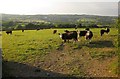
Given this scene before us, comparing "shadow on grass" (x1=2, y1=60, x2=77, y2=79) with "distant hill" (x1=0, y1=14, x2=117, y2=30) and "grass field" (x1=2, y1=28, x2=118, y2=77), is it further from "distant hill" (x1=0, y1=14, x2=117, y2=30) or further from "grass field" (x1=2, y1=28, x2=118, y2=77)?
"distant hill" (x1=0, y1=14, x2=117, y2=30)

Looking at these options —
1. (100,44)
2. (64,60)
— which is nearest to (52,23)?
(100,44)

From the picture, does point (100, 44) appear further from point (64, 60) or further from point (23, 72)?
point (23, 72)

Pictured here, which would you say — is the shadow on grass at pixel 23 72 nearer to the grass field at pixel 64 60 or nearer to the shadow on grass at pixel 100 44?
the grass field at pixel 64 60

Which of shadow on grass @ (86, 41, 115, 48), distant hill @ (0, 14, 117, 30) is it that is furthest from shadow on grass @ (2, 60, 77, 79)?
distant hill @ (0, 14, 117, 30)

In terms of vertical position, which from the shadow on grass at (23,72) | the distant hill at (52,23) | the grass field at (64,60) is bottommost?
the distant hill at (52,23)

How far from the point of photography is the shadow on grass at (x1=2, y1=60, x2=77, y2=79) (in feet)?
61.6

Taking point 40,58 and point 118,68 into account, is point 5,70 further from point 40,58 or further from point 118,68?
point 118,68

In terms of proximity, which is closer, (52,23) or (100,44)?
(100,44)

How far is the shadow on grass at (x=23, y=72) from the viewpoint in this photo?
18766 millimetres

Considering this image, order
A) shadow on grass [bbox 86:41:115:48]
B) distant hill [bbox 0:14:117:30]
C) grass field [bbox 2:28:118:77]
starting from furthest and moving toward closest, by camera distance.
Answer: distant hill [bbox 0:14:117:30] → shadow on grass [bbox 86:41:115:48] → grass field [bbox 2:28:118:77]

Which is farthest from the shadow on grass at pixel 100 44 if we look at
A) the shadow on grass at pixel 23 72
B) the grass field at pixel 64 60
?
the shadow on grass at pixel 23 72

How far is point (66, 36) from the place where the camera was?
32219 millimetres

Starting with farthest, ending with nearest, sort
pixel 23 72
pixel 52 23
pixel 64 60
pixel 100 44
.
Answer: pixel 52 23, pixel 100 44, pixel 64 60, pixel 23 72

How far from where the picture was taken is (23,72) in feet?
64.0
